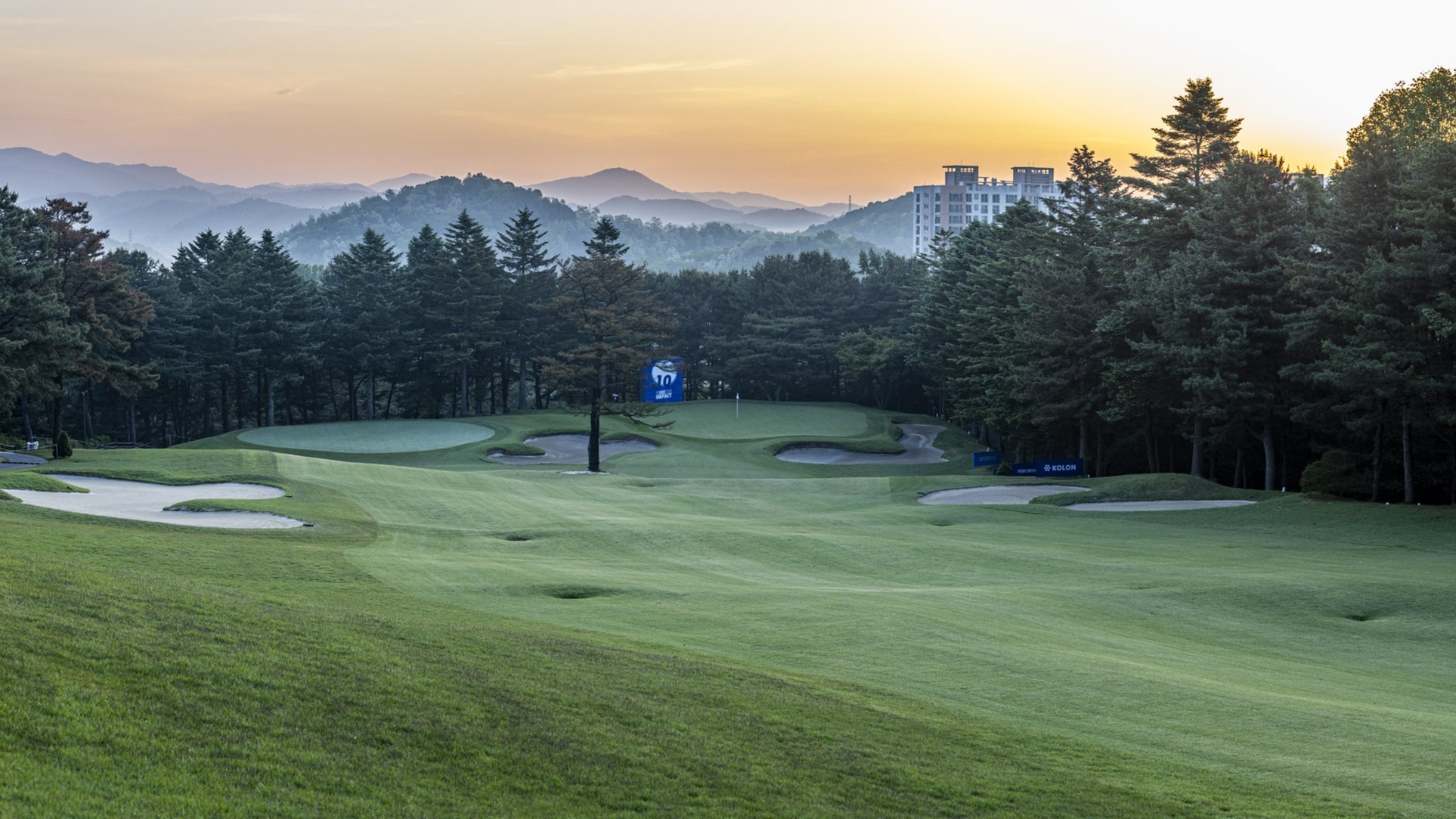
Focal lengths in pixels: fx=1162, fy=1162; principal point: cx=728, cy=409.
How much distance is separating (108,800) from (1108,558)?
23.5 meters

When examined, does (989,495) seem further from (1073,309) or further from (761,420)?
(761,420)

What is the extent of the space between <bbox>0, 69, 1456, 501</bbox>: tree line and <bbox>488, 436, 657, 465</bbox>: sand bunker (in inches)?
152

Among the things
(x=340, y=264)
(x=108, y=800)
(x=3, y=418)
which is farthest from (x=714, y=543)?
(x=340, y=264)

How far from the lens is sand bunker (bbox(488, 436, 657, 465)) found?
59.7m

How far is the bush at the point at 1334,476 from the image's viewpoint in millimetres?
37312

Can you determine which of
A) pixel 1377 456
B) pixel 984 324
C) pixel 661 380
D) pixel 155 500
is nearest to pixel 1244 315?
pixel 1377 456

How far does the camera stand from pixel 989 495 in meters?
40.3

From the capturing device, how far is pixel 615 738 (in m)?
9.96

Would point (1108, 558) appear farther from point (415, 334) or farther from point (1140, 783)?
point (415, 334)

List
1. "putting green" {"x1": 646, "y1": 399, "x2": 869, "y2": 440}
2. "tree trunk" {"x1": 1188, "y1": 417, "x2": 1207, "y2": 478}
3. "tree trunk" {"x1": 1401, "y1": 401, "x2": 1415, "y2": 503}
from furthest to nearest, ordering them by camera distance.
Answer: "putting green" {"x1": 646, "y1": 399, "x2": 869, "y2": 440}, "tree trunk" {"x1": 1188, "y1": 417, "x2": 1207, "y2": 478}, "tree trunk" {"x1": 1401, "y1": 401, "x2": 1415, "y2": 503}

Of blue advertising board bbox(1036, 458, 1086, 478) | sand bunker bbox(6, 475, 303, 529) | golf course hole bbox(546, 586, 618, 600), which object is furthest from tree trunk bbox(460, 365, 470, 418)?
golf course hole bbox(546, 586, 618, 600)

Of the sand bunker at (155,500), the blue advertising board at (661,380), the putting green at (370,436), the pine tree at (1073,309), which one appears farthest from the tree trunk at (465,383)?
the sand bunker at (155,500)

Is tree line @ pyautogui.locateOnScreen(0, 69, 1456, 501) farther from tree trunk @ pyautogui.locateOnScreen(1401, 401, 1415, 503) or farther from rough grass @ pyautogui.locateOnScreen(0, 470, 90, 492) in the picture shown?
rough grass @ pyautogui.locateOnScreen(0, 470, 90, 492)

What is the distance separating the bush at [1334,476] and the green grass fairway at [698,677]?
1103 cm
